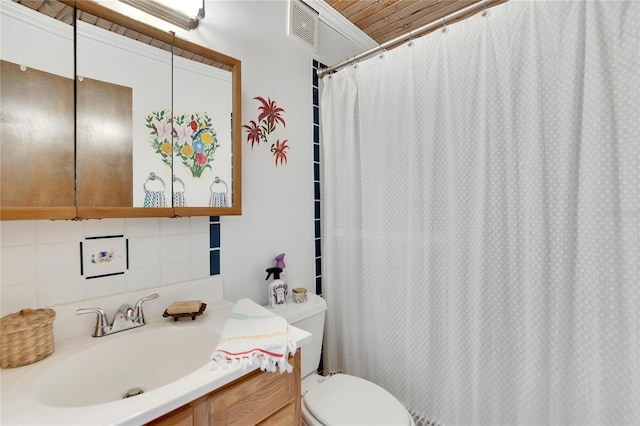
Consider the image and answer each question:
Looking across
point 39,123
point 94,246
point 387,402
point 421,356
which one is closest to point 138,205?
point 94,246

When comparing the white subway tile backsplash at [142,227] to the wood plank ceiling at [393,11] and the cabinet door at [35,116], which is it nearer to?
the cabinet door at [35,116]

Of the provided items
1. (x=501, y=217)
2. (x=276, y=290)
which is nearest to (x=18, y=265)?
(x=276, y=290)

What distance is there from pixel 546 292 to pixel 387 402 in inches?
28.5

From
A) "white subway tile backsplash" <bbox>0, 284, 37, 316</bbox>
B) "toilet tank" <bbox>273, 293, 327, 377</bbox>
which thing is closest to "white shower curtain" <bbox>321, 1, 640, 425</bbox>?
"toilet tank" <bbox>273, 293, 327, 377</bbox>

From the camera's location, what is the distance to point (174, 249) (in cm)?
114

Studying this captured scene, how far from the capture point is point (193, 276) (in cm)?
119

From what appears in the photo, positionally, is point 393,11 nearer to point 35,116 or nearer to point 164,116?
point 164,116

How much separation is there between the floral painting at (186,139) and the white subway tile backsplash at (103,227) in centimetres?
27

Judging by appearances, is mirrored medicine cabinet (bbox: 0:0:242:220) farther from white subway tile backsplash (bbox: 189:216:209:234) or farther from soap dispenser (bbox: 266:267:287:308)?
soap dispenser (bbox: 266:267:287:308)

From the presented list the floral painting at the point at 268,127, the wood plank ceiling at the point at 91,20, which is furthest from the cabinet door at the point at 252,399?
the wood plank ceiling at the point at 91,20

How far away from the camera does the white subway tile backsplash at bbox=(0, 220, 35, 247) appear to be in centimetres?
80

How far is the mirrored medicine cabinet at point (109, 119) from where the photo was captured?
0.78m

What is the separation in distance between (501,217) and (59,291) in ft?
5.12

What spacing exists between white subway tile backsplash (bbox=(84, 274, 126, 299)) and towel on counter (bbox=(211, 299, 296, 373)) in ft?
1.32
